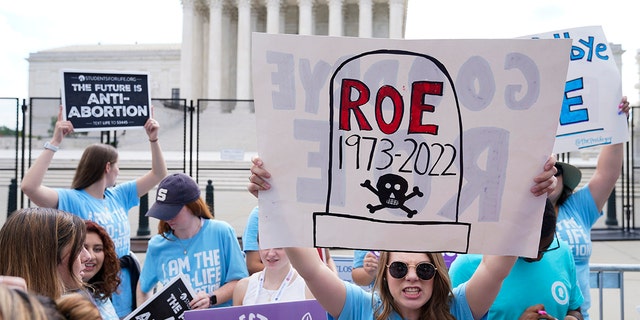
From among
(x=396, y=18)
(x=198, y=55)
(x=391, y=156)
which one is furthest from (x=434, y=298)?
(x=198, y=55)

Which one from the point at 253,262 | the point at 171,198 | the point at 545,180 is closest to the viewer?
the point at 545,180

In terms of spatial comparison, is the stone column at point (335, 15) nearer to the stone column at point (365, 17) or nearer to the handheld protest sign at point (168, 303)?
the stone column at point (365, 17)

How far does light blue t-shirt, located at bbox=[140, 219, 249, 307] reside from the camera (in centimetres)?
331

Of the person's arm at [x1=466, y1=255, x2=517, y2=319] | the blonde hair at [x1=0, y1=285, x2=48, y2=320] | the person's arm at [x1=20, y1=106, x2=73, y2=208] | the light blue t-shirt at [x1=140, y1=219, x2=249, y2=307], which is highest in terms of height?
the person's arm at [x1=20, y1=106, x2=73, y2=208]

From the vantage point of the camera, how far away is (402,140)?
75.4 inches

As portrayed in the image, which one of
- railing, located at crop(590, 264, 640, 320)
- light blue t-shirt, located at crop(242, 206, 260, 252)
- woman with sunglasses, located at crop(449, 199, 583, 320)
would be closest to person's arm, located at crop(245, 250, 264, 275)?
light blue t-shirt, located at crop(242, 206, 260, 252)

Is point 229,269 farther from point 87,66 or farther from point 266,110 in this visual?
point 87,66

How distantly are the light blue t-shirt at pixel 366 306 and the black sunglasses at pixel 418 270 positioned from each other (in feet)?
0.52

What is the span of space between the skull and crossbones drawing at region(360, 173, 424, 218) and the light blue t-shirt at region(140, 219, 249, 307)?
1.75 m

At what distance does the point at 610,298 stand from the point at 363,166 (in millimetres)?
5444

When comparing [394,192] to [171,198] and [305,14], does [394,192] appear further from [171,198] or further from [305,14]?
[305,14]

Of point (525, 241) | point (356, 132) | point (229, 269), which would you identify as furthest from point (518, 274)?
point (229, 269)

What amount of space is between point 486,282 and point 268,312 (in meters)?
1.07

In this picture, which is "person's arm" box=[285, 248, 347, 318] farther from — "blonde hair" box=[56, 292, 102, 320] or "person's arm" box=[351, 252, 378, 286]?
"person's arm" box=[351, 252, 378, 286]
